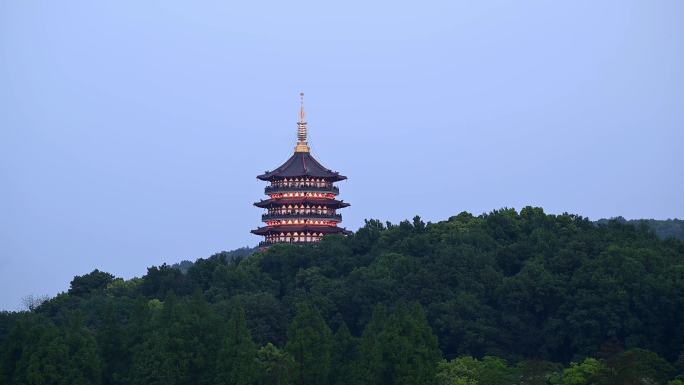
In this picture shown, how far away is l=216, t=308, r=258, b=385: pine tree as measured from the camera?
5784cm

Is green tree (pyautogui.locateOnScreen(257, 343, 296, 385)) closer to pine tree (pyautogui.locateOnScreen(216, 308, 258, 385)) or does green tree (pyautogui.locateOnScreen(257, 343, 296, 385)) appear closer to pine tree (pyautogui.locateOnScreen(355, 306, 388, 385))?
pine tree (pyautogui.locateOnScreen(216, 308, 258, 385))

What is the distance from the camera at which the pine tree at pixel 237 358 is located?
57844 millimetres

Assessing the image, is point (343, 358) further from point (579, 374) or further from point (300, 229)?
point (300, 229)

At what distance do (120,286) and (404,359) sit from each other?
81.0 ft

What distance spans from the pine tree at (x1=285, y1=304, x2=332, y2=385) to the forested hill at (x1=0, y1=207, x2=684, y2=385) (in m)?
0.06

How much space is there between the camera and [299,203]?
83.4 m

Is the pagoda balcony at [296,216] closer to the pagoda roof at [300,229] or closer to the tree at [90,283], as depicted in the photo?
the pagoda roof at [300,229]

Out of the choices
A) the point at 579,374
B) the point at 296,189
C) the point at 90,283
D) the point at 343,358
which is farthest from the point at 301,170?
the point at 579,374

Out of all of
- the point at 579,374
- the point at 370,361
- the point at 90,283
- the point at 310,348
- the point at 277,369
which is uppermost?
the point at 90,283

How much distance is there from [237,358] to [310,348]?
2.91 m

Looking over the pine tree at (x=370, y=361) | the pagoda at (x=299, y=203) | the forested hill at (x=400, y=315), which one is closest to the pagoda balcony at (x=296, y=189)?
the pagoda at (x=299, y=203)

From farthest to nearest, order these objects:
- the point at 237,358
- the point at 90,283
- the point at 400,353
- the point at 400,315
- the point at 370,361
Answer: the point at 90,283, the point at 400,315, the point at 237,358, the point at 400,353, the point at 370,361

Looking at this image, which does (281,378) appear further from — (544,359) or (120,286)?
(120,286)

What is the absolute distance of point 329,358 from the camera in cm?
5872
